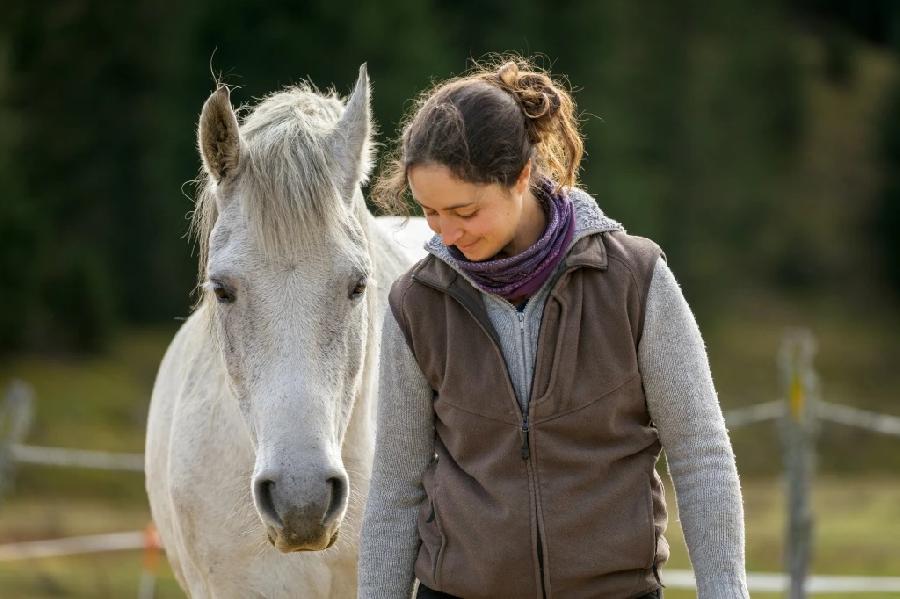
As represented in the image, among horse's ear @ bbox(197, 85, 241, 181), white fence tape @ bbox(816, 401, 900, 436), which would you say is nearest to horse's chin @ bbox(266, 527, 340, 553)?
horse's ear @ bbox(197, 85, 241, 181)

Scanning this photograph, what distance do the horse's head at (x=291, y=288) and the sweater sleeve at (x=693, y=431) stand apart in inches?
29.9

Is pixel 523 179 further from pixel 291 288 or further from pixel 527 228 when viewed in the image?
pixel 291 288

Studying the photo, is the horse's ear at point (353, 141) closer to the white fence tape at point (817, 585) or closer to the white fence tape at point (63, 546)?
the white fence tape at point (817, 585)

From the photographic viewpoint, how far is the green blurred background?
1728 centimetres

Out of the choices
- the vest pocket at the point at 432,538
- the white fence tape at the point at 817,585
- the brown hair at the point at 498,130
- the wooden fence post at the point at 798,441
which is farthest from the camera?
the white fence tape at the point at 817,585

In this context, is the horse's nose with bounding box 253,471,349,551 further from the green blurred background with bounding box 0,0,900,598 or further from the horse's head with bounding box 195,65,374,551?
the green blurred background with bounding box 0,0,900,598

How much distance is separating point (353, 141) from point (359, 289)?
0.44 meters

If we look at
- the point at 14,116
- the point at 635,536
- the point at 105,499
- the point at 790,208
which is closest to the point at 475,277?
the point at 635,536

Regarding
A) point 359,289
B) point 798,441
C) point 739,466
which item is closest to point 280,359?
point 359,289

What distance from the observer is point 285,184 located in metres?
3.18

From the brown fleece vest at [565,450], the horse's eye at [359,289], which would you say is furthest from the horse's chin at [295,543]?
the horse's eye at [359,289]

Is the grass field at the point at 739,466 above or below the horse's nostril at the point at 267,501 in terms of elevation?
below

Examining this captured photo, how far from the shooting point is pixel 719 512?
247cm

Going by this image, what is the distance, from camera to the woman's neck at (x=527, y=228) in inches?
102
